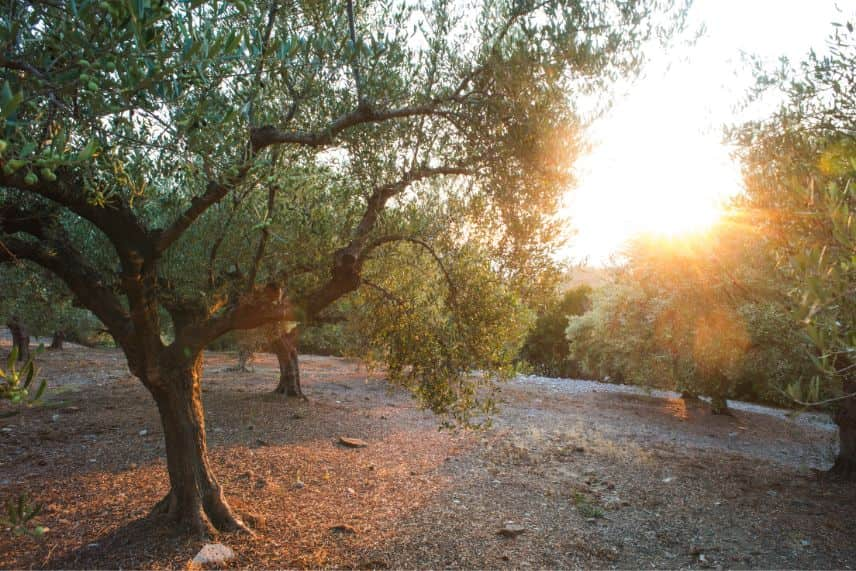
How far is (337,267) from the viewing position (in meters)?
7.21

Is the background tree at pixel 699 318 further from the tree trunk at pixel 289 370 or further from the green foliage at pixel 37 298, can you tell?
the tree trunk at pixel 289 370

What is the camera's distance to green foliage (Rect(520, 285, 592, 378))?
113 ft

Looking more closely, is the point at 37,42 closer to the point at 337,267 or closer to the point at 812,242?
the point at 337,267

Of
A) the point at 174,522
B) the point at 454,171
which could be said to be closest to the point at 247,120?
the point at 454,171

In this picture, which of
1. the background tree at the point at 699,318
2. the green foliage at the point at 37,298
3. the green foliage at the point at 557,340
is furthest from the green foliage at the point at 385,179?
the green foliage at the point at 557,340

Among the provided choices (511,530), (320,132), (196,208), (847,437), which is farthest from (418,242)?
(847,437)

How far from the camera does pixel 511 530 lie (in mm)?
7969

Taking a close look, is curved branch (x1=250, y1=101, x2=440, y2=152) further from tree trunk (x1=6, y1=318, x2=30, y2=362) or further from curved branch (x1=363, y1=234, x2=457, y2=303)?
tree trunk (x1=6, y1=318, x2=30, y2=362)

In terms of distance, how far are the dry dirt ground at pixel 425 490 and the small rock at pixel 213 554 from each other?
0.18 meters

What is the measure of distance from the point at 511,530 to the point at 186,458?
4.63m

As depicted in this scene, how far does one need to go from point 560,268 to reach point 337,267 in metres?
3.09

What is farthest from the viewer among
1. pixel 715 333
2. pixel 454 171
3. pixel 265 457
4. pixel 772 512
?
pixel 715 333

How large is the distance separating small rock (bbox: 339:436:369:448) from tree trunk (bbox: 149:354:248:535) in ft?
19.4

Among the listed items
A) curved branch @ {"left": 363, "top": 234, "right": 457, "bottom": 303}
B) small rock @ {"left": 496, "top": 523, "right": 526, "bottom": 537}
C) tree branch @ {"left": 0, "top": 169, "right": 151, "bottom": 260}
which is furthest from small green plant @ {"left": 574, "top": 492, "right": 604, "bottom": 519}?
tree branch @ {"left": 0, "top": 169, "right": 151, "bottom": 260}
